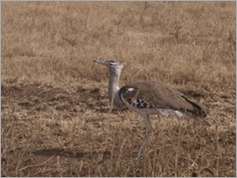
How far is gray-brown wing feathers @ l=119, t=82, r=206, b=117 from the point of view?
463 cm

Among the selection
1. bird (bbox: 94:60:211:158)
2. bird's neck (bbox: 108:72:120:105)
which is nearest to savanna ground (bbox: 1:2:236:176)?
bird (bbox: 94:60:211:158)

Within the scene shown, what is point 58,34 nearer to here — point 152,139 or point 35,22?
point 35,22

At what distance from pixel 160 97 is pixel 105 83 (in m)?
2.67

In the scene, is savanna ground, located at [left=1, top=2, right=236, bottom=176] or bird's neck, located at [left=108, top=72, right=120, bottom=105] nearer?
savanna ground, located at [left=1, top=2, right=236, bottom=176]

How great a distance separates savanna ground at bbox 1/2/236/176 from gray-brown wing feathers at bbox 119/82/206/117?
0.83ft

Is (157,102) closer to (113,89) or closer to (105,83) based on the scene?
(113,89)

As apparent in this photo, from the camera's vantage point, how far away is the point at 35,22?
37.2 ft

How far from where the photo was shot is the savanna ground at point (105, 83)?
173 inches

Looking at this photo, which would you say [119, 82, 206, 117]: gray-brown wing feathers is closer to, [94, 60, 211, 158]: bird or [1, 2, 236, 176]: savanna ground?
[94, 60, 211, 158]: bird

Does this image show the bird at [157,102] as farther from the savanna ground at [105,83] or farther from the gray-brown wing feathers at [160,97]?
the savanna ground at [105,83]

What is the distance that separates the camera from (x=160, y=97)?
4664 millimetres

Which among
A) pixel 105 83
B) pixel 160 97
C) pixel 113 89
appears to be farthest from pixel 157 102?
pixel 105 83

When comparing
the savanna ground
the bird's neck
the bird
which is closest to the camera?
the savanna ground

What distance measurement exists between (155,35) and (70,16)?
2149 mm
